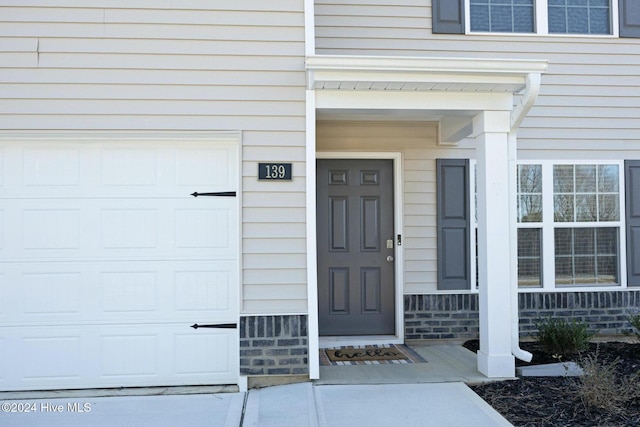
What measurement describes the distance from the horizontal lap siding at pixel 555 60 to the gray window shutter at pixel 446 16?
0.18 feet

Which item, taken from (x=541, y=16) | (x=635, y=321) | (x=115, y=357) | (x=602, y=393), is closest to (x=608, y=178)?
(x=635, y=321)

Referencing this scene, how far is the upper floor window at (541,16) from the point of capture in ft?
20.9

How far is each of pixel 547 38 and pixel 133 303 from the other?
5.07 meters

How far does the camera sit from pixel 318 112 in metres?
5.14

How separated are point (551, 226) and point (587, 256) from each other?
1.85 ft

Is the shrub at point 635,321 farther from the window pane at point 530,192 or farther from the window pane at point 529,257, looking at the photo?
the window pane at point 530,192

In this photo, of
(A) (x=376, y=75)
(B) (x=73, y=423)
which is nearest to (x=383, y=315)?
(A) (x=376, y=75)

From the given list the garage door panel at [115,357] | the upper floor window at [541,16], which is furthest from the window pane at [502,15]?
the garage door panel at [115,357]

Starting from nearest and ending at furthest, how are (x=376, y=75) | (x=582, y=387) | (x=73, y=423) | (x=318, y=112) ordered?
(x=73, y=423) → (x=582, y=387) → (x=376, y=75) → (x=318, y=112)

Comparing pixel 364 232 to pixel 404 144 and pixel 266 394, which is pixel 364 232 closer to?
pixel 404 144

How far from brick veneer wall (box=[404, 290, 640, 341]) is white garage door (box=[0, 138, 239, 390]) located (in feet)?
7.34

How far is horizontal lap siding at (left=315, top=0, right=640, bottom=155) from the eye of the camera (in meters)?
6.20

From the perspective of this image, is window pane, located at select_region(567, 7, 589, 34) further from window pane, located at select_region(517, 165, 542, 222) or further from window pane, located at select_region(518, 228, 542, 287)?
window pane, located at select_region(518, 228, 542, 287)

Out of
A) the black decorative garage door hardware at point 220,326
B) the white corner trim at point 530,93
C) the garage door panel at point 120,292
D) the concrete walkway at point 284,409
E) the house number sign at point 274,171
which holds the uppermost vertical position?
the white corner trim at point 530,93
